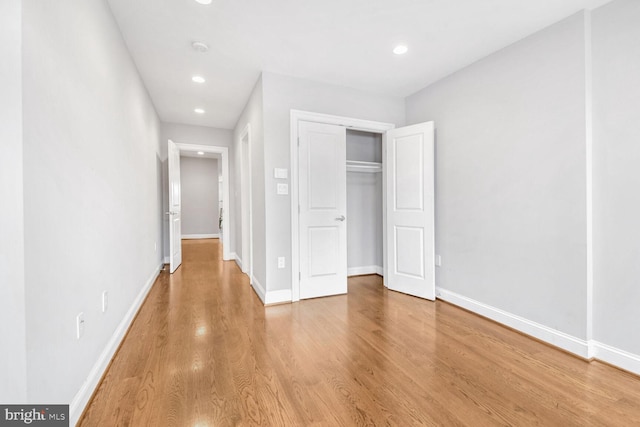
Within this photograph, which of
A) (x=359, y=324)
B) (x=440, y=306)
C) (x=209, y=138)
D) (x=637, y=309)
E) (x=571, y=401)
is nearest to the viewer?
(x=571, y=401)

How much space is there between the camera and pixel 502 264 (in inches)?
102

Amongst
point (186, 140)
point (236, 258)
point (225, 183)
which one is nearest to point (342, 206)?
point (236, 258)

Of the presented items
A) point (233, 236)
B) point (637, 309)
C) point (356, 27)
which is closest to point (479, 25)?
point (356, 27)

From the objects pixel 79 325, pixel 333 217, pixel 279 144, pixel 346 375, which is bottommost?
pixel 346 375

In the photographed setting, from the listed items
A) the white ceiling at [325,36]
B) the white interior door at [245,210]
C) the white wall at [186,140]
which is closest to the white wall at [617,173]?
the white ceiling at [325,36]

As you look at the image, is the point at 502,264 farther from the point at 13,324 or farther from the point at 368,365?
the point at 13,324

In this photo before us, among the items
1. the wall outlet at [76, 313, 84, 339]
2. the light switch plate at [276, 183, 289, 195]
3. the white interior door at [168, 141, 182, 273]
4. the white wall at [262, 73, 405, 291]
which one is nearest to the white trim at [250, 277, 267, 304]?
the white wall at [262, 73, 405, 291]

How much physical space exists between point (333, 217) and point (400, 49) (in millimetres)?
1832

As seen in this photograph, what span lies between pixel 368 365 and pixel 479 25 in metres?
2.73

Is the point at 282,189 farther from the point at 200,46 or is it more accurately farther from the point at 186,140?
the point at 186,140

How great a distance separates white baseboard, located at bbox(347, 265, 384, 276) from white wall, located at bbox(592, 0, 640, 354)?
254 centimetres

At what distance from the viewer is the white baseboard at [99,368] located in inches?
54.1

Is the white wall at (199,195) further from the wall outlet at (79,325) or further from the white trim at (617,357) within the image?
the white trim at (617,357)

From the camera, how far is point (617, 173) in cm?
193
